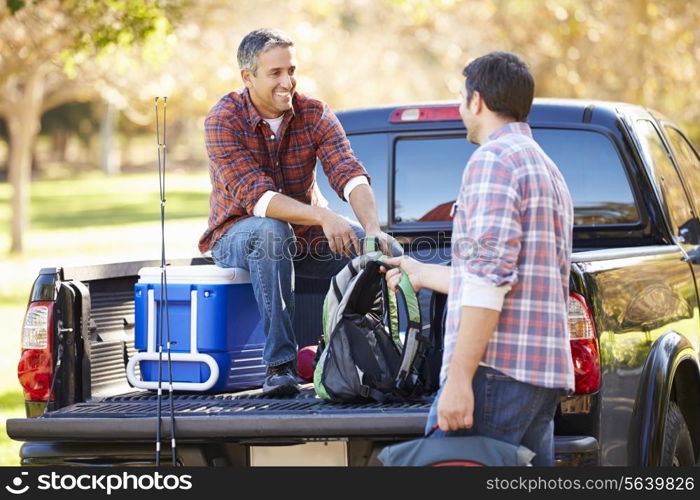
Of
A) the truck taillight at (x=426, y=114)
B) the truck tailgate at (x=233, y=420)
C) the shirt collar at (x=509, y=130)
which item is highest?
the truck taillight at (x=426, y=114)

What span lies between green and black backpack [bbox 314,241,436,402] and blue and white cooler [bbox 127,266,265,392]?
508mm

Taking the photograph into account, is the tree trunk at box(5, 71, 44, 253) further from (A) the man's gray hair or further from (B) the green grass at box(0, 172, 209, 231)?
(A) the man's gray hair

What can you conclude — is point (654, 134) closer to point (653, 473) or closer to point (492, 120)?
point (653, 473)

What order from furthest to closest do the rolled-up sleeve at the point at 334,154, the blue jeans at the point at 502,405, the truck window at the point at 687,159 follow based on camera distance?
the truck window at the point at 687,159 < the rolled-up sleeve at the point at 334,154 < the blue jeans at the point at 502,405

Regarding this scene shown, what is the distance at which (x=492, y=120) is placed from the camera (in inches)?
136

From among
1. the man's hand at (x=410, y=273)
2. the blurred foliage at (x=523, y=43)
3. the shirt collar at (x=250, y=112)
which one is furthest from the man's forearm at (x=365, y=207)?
the blurred foliage at (x=523, y=43)

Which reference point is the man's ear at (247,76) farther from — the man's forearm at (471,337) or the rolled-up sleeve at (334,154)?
the man's forearm at (471,337)

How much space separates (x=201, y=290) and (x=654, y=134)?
257 centimetres

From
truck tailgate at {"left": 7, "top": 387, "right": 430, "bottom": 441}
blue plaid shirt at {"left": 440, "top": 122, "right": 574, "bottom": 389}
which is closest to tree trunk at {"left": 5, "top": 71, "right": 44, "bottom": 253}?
truck tailgate at {"left": 7, "top": 387, "right": 430, "bottom": 441}

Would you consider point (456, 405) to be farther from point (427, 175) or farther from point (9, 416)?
point (9, 416)

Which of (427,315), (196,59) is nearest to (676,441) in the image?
(427,315)

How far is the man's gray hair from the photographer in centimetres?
504

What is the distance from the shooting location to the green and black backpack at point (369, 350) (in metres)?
4.21

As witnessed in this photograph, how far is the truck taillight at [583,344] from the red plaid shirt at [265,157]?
149 centimetres
